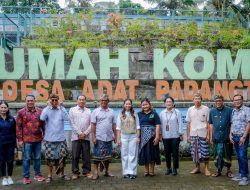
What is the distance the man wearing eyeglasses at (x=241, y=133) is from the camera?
616 centimetres

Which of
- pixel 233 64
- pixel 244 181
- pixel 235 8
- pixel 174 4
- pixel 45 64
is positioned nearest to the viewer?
pixel 244 181

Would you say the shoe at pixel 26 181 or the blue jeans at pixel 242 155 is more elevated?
the blue jeans at pixel 242 155

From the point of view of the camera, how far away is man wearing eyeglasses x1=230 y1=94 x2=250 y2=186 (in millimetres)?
6164

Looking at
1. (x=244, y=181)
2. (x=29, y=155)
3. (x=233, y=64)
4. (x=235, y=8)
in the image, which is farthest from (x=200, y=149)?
(x=235, y=8)

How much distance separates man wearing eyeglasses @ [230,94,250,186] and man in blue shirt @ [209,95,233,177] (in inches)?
9.6

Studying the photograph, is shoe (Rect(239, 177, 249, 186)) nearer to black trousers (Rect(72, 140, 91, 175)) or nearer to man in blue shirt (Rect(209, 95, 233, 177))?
man in blue shirt (Rect(209, 95, 233, 177))

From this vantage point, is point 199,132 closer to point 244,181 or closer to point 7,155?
point 244,181

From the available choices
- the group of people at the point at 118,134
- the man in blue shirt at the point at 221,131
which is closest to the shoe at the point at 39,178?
the group of people at the point at 118,134

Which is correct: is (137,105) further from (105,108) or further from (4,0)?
(4,0)

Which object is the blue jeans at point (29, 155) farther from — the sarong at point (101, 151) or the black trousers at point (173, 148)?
the black trousers at point (173, 148)

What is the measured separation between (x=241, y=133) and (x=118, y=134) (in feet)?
7.31

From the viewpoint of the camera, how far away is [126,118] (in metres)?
6.69

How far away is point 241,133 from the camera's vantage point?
621cm

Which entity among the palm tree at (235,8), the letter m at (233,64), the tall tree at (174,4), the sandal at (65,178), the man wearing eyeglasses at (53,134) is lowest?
the sandal at (65,178)
